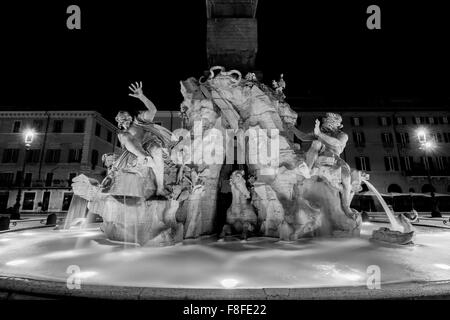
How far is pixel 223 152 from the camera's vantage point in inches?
260

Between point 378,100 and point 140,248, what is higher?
point 378,100

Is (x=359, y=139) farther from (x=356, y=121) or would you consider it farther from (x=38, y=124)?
(x=38, y=124)

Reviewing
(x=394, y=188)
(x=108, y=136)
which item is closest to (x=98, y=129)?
(x=108, y=136)

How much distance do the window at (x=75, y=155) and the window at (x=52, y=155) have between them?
4.52 ft

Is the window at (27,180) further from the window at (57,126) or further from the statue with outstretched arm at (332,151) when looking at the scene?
the statue with outstretched arm at (332,151)

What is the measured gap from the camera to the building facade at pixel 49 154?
26.3 metres

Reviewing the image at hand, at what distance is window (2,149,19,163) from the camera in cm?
2705

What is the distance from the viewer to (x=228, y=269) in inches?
132

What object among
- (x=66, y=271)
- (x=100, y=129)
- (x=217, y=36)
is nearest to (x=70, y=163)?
(x=100, y=129)

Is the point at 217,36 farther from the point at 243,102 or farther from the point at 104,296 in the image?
the point at 104,296

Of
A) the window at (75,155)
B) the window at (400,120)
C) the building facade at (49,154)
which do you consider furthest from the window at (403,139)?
the window at (75,155)

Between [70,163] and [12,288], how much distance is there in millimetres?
28525

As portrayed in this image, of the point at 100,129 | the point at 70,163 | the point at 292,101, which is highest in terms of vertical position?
the point at 292,101

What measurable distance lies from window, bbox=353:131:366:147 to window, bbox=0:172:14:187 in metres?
37.2
